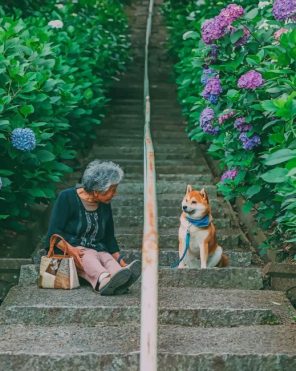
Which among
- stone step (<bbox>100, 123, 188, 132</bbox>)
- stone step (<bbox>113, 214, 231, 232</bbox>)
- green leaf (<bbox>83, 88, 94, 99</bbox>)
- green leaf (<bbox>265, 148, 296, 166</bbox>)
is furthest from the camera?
stone step (<bbox>100, 123, 188, 132</bbox>)

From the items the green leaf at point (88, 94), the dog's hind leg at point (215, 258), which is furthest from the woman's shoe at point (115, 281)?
the green leaf at point (88, 94)

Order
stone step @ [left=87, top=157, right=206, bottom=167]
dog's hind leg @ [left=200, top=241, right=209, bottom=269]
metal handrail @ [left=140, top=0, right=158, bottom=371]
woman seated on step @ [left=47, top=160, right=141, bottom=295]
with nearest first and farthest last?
metal handrail @ [left=140, top=0, right=158, bottom=371] → woman seated on step @ [left=47, top=160, right=141, bottom=295] → dog's hind leg @ [left=200, top=241, right=209, bottom=269] → stone step @ [left=87, top=157, right=206, bottom=167]

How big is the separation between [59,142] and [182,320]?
281cm

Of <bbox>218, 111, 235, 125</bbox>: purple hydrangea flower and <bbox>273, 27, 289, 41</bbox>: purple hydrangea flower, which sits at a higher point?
<bbox>273, 27, 289, 41</bbox>: purple hydrangea flower

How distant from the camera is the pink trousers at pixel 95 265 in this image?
5.61 m

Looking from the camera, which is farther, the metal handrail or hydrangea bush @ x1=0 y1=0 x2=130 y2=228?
hydrangea bush @ x1=0 y1=0 x2=130 y2=228

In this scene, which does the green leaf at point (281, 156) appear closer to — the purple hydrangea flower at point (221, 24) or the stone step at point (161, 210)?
the purple hydrangea flower at point (221, 24)

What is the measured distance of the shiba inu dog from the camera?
620cm

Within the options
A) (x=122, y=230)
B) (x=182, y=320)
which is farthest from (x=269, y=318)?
(x=122, y=230)

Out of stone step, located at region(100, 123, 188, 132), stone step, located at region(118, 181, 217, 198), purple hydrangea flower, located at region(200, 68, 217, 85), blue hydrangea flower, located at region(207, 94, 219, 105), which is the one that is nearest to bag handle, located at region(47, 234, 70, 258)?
blue hydrangea flower, located at region(207, 94, 219, 105)

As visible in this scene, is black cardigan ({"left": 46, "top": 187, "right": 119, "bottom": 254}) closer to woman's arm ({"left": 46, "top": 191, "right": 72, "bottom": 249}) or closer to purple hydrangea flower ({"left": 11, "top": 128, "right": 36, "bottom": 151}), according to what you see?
woman's arm ({"left": 46, "top": 191, "right": 72, "bottom": 249})

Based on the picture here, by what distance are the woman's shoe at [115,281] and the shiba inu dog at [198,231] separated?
0.96 metres

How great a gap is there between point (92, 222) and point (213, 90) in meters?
1.24

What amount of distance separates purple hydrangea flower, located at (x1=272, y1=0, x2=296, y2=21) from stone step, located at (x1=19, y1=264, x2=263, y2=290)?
1615mm
